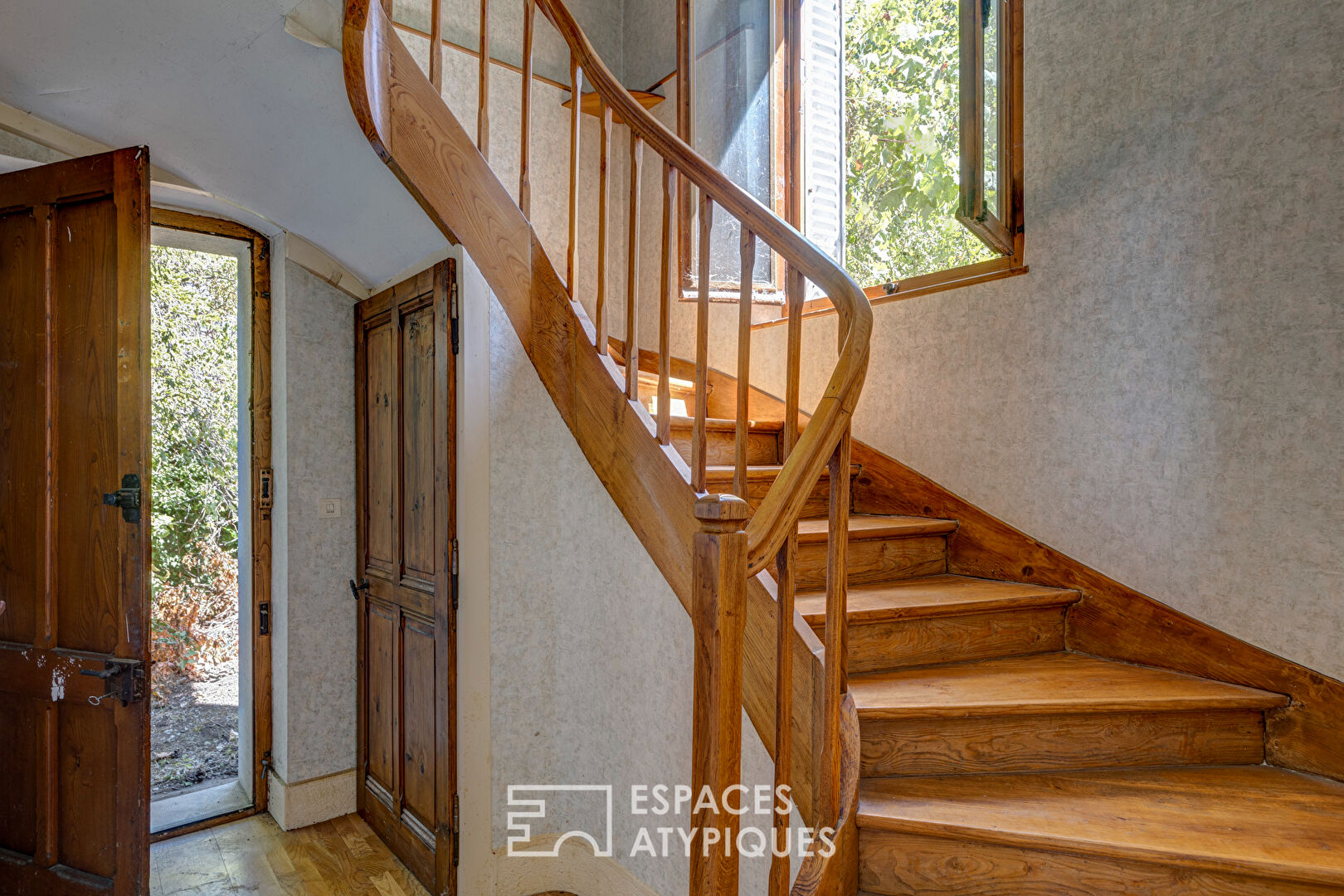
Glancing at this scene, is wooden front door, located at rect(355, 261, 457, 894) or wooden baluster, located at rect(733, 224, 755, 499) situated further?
wooden front door, located at rect(355, 261, 457, 894)

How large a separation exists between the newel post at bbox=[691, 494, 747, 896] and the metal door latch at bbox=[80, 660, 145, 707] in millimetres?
1692

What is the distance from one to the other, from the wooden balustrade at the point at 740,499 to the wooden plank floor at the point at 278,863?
1600mm

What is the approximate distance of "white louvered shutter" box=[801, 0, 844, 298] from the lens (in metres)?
3.07

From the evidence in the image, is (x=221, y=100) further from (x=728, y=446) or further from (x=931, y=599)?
(x=931, y=599)

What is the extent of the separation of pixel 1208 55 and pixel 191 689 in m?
5.52

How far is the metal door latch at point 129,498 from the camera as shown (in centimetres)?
200

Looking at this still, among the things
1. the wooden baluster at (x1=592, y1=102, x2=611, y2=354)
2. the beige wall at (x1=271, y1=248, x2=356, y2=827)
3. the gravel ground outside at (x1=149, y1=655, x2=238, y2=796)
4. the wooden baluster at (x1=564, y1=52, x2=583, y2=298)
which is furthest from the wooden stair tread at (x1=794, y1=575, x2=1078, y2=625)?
the gravel ground outside at (x1=149, y1=655, x2=238, y2=796)

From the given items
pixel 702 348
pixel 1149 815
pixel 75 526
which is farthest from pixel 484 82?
pixel 1149 815

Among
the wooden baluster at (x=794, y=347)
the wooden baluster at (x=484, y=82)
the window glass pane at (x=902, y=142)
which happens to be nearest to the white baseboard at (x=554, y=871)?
the wooden baluster at (x=794, y=347)

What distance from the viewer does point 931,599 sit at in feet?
6.72

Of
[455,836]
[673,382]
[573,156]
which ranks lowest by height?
[455,836]

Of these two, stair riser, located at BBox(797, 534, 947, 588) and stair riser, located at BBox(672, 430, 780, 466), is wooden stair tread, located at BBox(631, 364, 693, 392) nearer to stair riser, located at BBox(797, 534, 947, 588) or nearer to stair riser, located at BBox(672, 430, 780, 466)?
stair riser, located at BBox(672, 430, 780, 466)

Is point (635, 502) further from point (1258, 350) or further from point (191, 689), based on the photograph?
→ point (191, 689)

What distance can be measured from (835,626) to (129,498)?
185 cm
